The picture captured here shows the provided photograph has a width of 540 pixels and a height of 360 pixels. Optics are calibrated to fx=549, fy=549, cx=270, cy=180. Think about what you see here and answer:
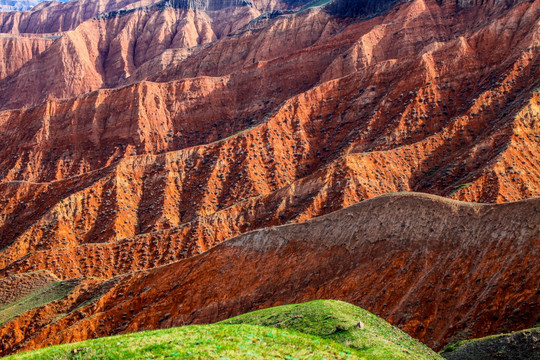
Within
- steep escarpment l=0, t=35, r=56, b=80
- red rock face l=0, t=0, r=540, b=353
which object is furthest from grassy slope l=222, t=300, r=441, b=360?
steep escarpment l=0, t=35, r=56, b=80

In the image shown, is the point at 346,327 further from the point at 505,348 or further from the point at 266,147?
the point at 266,147

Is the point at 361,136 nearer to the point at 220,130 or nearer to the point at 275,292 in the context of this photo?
the point at 220,130

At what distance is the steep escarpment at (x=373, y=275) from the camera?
28938 mm

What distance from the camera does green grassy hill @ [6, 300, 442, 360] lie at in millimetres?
16469

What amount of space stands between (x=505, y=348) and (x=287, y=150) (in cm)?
4621

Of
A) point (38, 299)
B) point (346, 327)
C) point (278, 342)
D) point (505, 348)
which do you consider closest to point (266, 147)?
point (38, 299)

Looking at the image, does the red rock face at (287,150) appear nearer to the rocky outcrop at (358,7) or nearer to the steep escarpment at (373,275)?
the steep escarpment at (373,275)

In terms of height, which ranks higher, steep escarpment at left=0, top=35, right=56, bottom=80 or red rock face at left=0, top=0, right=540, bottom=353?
steep escarpment at left=0, top=35, right=56, bottom=80

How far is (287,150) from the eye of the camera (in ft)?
218

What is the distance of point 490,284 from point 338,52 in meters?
64.3

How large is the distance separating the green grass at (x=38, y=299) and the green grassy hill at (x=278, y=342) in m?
20.8

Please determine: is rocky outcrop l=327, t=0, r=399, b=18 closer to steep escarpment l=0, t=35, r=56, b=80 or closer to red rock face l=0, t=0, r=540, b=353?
red rock face l=0, t=0, r=540, b=353

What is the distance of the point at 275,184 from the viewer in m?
62.2

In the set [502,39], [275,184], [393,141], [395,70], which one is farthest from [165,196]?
[502,39]
